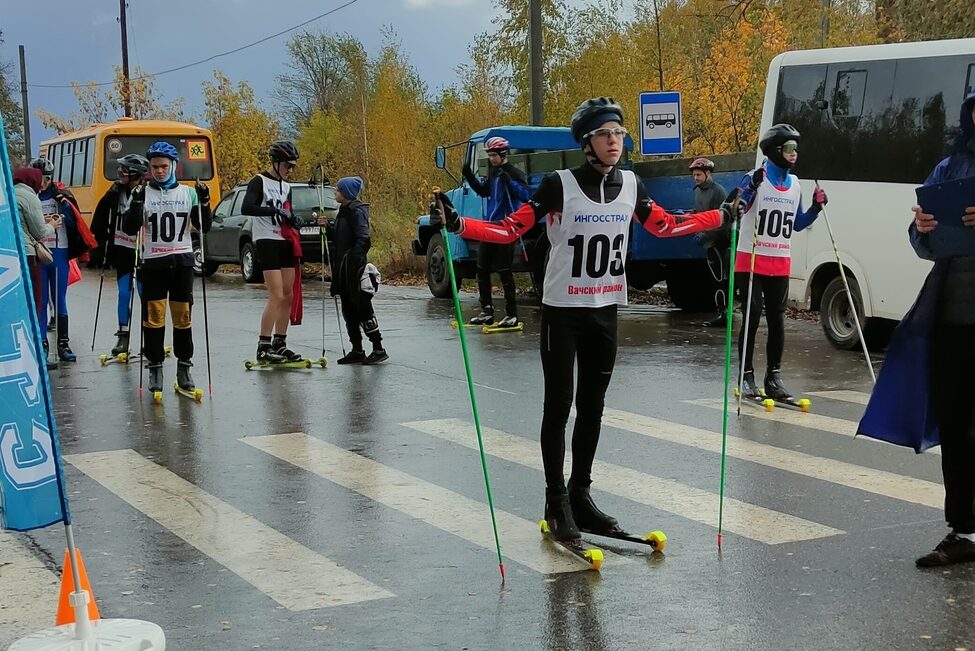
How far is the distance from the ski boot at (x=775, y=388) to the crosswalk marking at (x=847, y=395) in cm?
54

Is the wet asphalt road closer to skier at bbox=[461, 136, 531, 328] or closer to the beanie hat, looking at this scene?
the beanie hat

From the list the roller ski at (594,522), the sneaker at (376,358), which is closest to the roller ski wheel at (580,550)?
the roller ski at (594,522)

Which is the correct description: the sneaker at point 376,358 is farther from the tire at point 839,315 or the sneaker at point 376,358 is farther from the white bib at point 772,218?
the tire at point 839,315

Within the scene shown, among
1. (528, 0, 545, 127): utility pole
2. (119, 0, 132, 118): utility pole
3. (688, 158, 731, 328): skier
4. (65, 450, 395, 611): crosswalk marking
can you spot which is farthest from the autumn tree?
(65, 450, 395, 611): crosswalk marking

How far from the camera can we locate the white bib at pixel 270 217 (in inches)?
473

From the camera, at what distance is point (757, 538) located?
6164mm

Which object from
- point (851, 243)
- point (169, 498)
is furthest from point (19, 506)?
point (851, 243)

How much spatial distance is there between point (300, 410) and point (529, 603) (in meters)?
5.25

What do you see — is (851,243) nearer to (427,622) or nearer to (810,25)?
(427,622)

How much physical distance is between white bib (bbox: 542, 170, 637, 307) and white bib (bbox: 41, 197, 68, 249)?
28.1 feet

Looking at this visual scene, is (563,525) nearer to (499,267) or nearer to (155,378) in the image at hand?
(155,378)

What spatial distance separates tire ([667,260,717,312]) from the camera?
18141 mm

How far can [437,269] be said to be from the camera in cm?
2083

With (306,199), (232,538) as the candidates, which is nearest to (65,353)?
(232,538)
